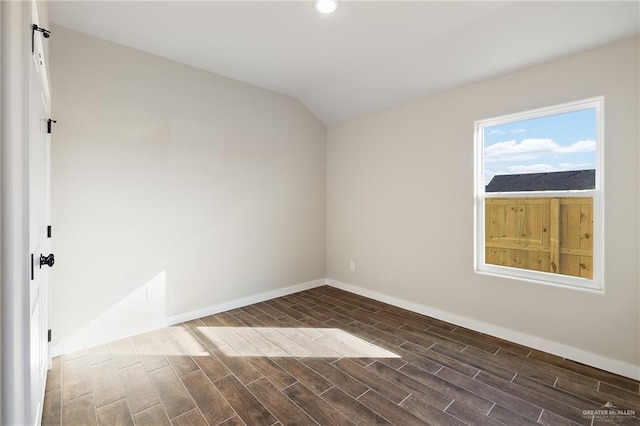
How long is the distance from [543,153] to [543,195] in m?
0.38

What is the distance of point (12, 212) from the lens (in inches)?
34.5

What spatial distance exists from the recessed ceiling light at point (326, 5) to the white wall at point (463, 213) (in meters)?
1.61

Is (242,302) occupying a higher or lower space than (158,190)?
lower

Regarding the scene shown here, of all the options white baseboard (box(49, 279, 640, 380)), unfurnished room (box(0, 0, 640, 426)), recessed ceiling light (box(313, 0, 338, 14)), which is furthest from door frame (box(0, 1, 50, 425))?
white baseboard (box(49, 279, 640, 380))

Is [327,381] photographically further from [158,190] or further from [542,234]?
[158,190]

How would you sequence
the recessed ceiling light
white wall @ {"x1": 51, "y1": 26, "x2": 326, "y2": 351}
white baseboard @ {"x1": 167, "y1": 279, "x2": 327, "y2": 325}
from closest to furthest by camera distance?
1. the recessed ceiling light
2. white wall @ {"x1": 51, "y1": 26, "x2": 326, "y2": 351}
3. white baseboard @ {"x1": 167, "y1": 279, "x2": 327, "y2": 325}

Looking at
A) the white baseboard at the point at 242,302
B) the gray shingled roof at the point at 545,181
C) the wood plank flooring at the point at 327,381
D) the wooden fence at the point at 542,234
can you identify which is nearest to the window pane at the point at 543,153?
the gray shingled roof at the point at 545,181

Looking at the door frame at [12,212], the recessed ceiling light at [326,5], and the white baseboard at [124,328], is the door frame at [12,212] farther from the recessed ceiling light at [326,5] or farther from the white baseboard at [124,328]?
the white baseboard at [124,328]

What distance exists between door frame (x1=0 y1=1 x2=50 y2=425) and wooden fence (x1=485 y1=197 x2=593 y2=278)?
336 centimetres

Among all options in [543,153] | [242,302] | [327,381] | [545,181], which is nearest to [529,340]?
[545,181]

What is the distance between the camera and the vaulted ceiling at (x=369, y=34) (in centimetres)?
217

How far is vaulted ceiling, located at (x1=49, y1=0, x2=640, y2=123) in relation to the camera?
217 centimetres

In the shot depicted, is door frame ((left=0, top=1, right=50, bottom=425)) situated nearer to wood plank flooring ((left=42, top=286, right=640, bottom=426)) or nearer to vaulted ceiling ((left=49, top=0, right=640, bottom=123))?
wood plank flooring ((left=42, top=286, right=640, bottom=426))

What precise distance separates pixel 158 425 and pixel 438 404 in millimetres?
1740
